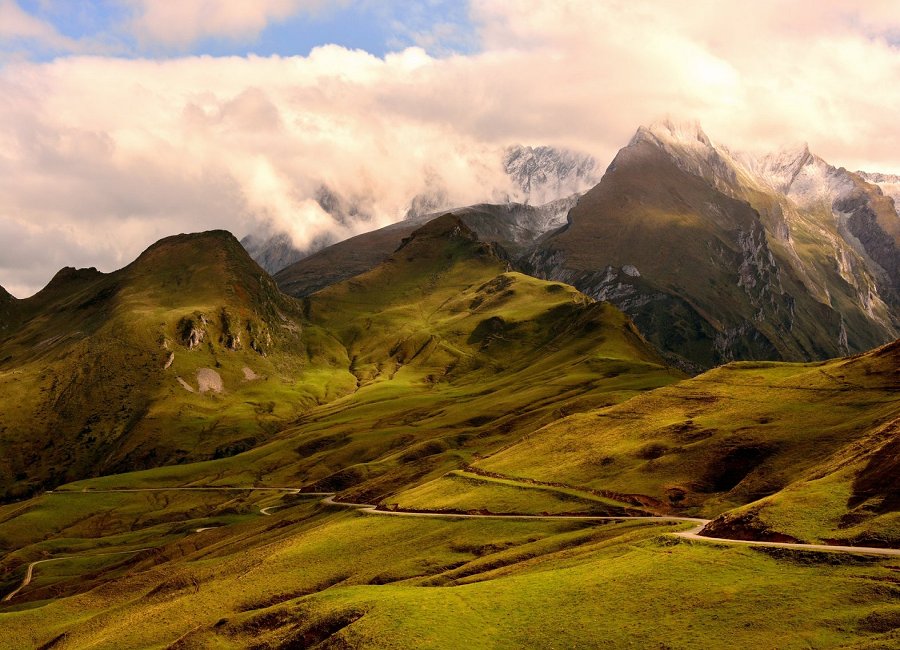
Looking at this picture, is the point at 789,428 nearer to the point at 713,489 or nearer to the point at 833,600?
the point at 713,489

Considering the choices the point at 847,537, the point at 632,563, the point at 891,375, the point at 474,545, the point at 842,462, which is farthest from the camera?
the point at 891,375

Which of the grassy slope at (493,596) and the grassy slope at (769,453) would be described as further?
the grassy slope at (769,453)

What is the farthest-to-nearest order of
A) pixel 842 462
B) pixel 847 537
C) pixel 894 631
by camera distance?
pixel 842 462
pixel 847 537
pixel 894 631

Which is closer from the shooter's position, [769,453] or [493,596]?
[493,596]

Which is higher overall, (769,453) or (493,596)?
(493,596)

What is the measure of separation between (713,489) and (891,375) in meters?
54.8

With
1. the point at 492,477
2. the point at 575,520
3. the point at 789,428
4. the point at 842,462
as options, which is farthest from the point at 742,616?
the point at 492,477

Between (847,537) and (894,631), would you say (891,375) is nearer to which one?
(847,537)

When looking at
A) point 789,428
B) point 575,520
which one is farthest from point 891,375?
point 575,520

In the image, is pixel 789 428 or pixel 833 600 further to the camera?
pixel 789 428

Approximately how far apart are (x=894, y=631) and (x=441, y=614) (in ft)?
153

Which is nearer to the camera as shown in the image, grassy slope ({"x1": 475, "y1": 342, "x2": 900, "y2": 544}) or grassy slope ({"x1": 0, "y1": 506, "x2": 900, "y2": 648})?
grassy slope ({"x1": 0, "y1": 506, "x2": 900, "y2": 648})

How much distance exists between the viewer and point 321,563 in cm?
14512

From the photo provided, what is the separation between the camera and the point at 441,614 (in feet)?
301
